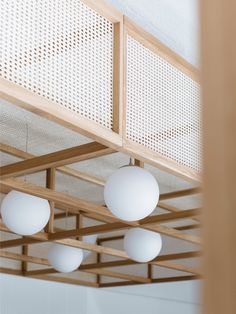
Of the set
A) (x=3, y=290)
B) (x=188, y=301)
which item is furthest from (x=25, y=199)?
(x=188, y=301)

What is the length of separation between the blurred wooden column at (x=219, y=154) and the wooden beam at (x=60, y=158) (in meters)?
1.62

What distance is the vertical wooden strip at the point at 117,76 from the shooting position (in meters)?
1.91

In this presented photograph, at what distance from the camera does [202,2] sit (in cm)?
30

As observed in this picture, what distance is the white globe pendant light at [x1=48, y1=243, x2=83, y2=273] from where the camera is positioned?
3453 mm

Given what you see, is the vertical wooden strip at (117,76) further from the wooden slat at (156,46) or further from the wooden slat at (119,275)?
the wooden slat at (119,275)

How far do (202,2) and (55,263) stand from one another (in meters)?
3.28

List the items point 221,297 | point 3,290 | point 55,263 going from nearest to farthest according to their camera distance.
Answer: point 221,297 < point 55,263 < point 3,290

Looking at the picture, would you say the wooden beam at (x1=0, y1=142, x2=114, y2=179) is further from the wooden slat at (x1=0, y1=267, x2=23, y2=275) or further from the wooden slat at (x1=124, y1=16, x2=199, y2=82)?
the wooden slat at (x1=0, y1=267, x2=23, y2=275)

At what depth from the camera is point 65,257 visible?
3463 mm

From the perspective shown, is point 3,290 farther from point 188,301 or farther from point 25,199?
point 25,199

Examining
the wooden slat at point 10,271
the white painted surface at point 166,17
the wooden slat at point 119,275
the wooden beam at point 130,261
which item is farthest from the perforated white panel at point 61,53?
the wooden slat at point 10,271

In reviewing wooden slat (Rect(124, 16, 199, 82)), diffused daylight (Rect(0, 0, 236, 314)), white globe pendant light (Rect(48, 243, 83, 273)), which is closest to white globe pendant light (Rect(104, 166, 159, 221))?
diffused daylight (Rect(0, 0, 236, 314))

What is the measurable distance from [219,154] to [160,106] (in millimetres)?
1915

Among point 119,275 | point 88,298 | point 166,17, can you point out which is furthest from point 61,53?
point 88,298
